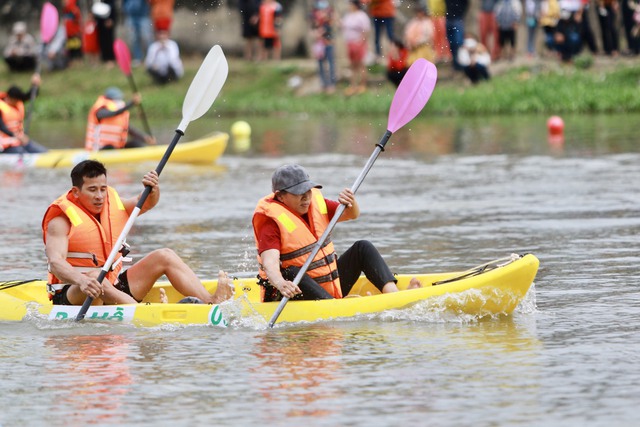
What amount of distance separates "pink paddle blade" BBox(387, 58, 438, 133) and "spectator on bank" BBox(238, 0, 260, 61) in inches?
725

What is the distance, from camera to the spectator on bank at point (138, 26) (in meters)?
29.4

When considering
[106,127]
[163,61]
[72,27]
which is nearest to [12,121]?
[106,127]

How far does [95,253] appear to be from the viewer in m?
9.16

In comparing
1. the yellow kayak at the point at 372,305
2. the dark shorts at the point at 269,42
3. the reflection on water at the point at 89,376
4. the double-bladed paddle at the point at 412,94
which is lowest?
the reflection on water at the point at 89,376

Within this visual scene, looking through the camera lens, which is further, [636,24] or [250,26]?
[250,26]

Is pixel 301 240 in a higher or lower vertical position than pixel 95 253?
higher

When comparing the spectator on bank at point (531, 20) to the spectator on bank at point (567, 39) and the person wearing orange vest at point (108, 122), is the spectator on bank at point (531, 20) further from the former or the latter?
the person wearing orange vest at point (108, 122)

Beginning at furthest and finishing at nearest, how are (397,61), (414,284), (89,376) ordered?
(397,61)
(414,284)
(89,376)

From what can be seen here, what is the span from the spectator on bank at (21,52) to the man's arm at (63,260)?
22.2 metres

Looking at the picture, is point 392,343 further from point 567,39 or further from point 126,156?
point 567,39

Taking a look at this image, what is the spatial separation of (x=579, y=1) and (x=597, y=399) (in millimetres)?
19757

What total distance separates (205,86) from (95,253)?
1.91m

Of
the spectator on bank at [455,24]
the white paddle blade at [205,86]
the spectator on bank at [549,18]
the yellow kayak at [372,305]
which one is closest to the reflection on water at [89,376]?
the yellow kayak at [372,305]

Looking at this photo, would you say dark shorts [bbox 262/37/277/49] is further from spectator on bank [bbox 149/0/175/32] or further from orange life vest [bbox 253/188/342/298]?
orange life vest [bbox 253/188/342/298]
